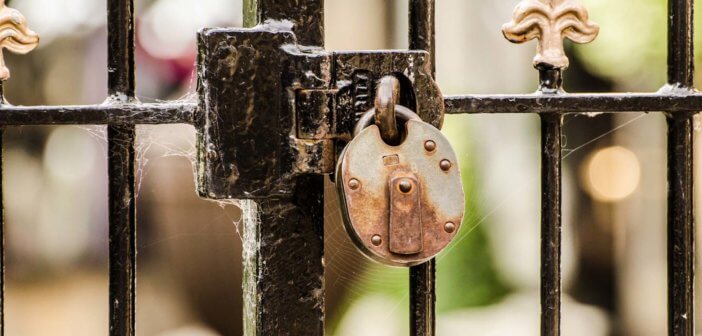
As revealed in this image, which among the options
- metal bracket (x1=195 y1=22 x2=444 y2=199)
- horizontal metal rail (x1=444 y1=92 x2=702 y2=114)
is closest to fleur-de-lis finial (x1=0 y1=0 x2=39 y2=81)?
metal bracket (x1=195 y1=22 x2=444 y2=199)

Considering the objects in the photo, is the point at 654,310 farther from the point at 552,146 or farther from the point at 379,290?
the point at 552,146

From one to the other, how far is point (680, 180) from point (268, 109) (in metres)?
0.47

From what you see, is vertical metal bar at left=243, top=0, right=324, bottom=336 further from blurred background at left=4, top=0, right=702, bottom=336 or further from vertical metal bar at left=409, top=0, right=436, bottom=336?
blurred background at left=4, top=0, right=702, bottom=336

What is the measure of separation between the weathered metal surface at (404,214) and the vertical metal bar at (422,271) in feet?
0.53

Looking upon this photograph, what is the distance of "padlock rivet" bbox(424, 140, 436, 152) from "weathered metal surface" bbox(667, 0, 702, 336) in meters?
0.36

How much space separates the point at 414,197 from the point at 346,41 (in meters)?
2.37

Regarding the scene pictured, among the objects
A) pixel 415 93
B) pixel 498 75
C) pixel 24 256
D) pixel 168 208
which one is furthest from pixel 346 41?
pixel 24 256

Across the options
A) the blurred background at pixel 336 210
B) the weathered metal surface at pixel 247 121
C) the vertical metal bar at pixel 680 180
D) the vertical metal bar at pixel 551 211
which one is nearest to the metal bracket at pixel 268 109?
the weathered metal surface at pixel 247 121

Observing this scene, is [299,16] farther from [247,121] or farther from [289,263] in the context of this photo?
[289,263]

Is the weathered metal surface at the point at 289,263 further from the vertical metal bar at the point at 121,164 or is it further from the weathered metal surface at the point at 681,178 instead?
the weathered metal surface at the point at 681,178

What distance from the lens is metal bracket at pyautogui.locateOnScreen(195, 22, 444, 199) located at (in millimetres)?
587

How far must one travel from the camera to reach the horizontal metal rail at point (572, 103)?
27.4 inches

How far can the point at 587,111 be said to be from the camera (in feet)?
2.37

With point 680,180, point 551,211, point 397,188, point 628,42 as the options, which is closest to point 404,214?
point 397,188
